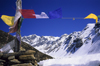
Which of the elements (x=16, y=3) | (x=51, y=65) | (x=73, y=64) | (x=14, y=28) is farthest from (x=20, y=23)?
(x=73, y=64)

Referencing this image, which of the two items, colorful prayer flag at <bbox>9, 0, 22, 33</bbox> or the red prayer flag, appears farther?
the red prayer flag

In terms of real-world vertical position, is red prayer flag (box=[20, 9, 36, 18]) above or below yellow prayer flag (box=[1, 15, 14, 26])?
above

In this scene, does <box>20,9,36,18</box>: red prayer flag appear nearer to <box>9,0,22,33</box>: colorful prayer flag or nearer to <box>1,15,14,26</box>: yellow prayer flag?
<box>9,0,22,33</box>: colorful prayer flag

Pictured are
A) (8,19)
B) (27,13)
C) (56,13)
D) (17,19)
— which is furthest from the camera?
(56,13)

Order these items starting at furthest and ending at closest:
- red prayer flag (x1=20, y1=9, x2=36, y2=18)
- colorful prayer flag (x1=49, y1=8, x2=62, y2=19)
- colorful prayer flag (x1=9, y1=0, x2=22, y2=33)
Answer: colorful prayer flag (x1=49, y1=8, x2=62, y2=19)
red prayer flag (x1=20, y1=9, x2=36, y2=18)
colorful prayer flag (x1=9, y1=0, x2=22, y2=33)

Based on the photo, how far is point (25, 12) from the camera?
336 inches

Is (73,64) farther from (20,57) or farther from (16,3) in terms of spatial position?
(16,3)

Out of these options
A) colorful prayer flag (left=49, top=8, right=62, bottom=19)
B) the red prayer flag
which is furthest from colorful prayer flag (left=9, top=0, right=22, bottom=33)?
colorful prayer flag (left=49, top=8, right=62, bottom=19)

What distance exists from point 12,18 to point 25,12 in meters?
1.19

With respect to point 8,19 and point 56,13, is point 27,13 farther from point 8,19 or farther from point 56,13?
point 56,13

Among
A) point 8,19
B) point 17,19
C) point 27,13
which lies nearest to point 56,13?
point 27,13

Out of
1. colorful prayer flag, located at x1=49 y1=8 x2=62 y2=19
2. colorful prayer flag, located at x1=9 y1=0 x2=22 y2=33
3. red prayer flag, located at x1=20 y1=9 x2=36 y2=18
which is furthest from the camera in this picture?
colorful prayer flag, located at x1=49 y1=8 x2=62 y2=19

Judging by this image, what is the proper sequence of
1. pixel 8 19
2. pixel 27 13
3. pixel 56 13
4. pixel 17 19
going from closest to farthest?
pixel 17 19 < pixel 8 19 < pixel 27 13 < pixel 56 13

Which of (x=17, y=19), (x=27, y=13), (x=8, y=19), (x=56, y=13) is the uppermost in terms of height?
(x=56, y=13)
